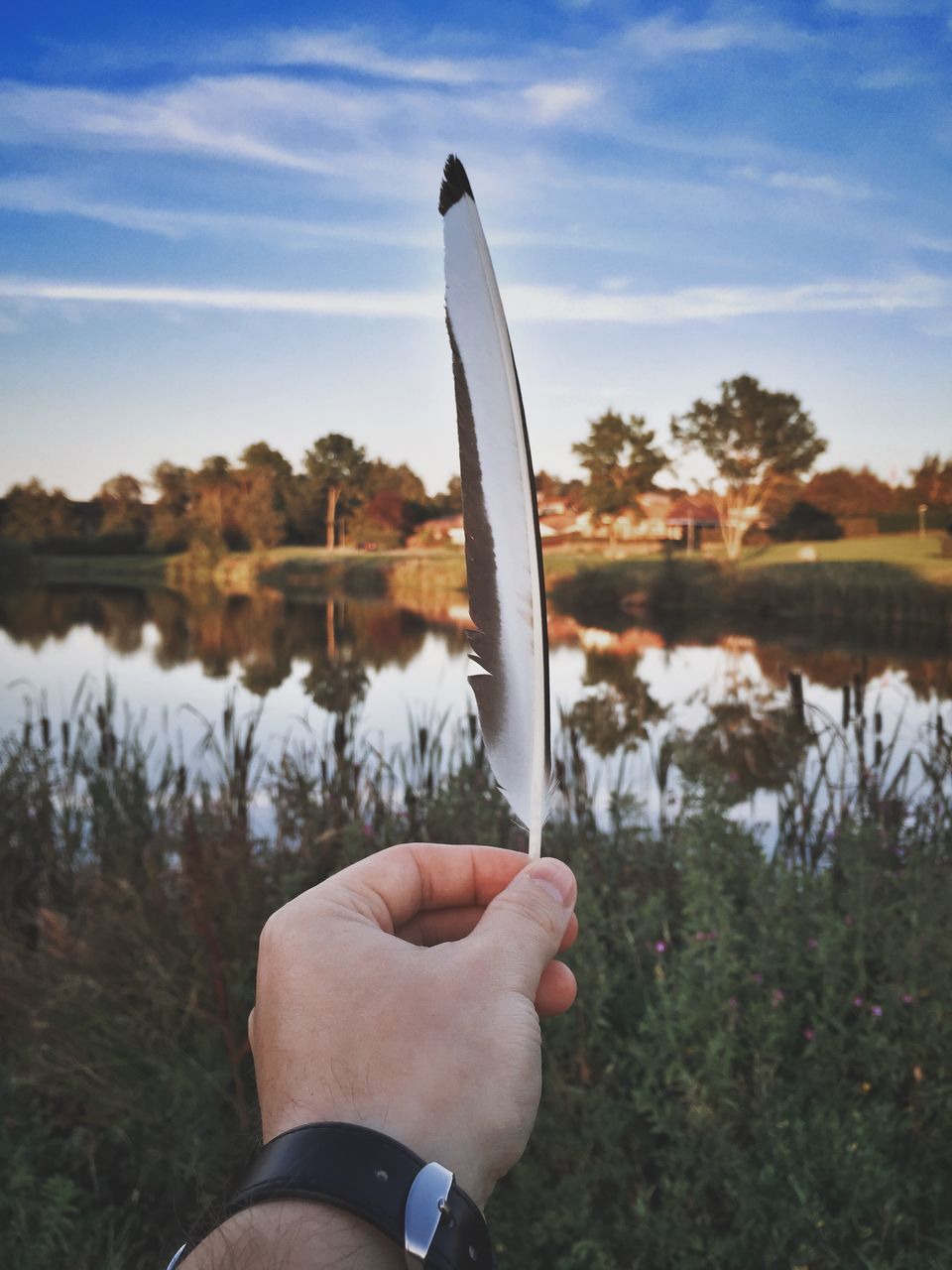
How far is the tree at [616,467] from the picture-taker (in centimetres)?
3958

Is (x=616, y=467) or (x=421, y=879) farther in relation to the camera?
(x=616, y=467)

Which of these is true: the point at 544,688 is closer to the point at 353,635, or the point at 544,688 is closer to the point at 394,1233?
the point at 394,1233

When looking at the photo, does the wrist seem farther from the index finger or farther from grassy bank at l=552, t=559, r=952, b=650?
grassy bank at l=552, t=559, r=952, b=650

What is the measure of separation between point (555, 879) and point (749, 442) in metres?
41.3

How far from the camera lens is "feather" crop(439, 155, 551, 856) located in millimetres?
1427

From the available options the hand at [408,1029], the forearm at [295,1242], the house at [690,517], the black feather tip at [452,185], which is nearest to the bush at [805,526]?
the house at [690,517]

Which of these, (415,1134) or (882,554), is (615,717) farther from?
(882,554)

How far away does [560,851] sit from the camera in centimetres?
456

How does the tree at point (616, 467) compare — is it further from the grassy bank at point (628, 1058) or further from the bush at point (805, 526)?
the grassy bank at point (628, 1058)

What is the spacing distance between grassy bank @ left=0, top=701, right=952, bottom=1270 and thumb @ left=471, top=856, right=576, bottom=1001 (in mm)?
1382

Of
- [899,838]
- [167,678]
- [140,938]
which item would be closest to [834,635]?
[167,678]

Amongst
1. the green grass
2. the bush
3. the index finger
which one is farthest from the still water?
the bush

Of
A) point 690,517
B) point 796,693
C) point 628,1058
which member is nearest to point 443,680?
point 796,693

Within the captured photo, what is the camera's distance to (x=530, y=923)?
4.35ft
